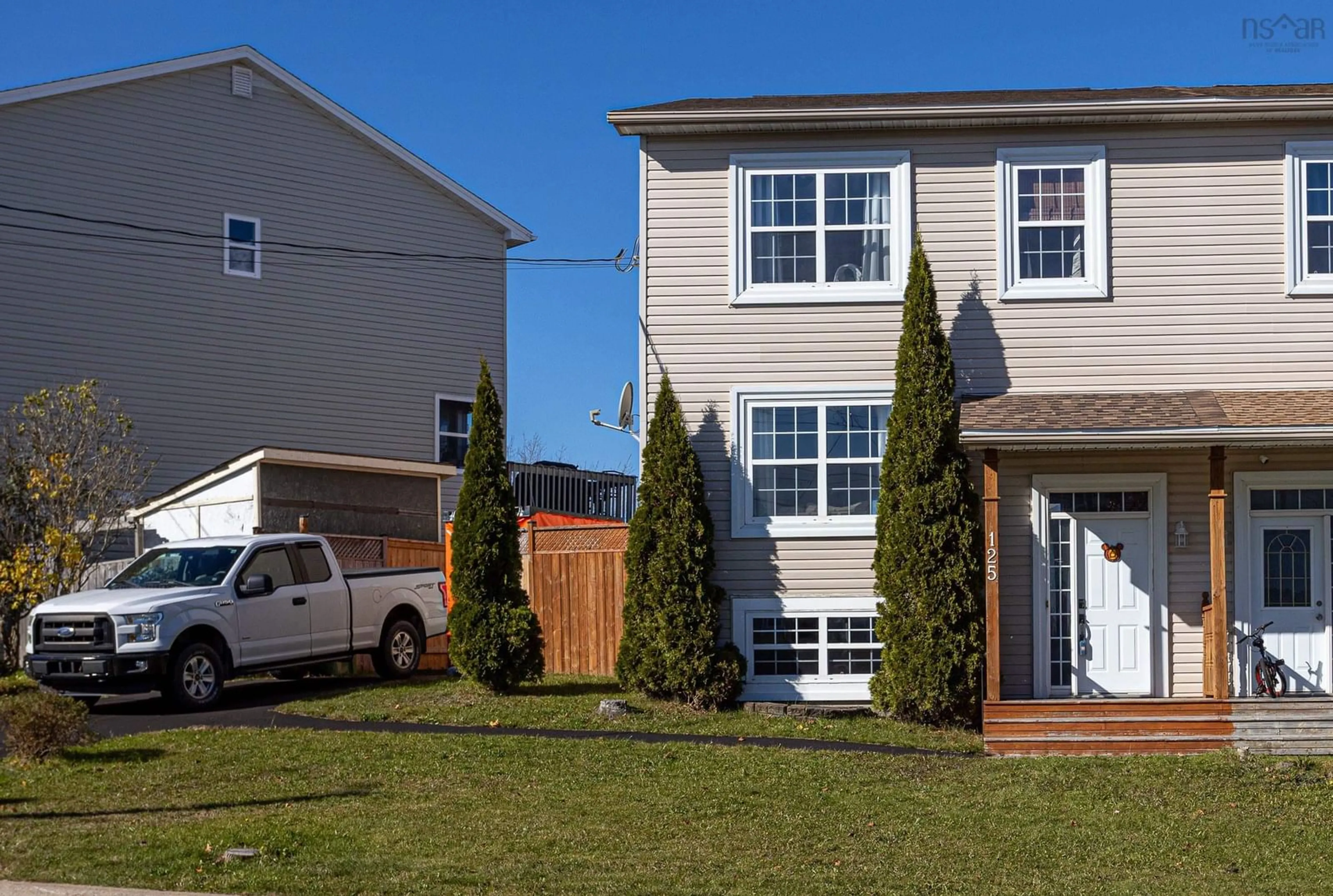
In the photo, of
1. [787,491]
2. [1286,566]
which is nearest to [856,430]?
[787,491]

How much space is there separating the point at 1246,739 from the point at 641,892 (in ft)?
28.5

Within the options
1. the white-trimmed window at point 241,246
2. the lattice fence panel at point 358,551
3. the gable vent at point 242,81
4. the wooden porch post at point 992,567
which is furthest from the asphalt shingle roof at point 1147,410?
the gable vent at point 242,81

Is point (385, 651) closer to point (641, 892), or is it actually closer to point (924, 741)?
point (924, 741)

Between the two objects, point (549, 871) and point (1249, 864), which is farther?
point (1249, 864)

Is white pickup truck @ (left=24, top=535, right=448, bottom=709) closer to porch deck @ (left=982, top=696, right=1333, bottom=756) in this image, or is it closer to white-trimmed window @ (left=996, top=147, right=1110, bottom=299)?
porch deck @ (left=982, top=696, right=1333, bottom=756)

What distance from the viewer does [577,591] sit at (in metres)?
20.0

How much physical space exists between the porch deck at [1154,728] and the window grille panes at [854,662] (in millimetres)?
2349

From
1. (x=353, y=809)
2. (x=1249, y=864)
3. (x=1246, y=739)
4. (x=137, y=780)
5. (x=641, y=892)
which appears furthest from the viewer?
(x=1246, y=739)

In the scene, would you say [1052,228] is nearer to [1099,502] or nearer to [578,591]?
[1099,502]

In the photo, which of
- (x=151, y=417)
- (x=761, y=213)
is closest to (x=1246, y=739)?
(x=761, y=213)

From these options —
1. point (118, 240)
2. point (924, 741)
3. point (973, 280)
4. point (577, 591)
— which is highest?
point (118, 240)

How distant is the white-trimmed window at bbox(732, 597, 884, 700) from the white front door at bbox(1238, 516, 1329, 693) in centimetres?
416

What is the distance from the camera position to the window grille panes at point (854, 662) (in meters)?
17.0

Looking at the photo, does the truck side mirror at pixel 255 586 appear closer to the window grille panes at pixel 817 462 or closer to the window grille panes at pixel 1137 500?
the window grille panes at pixel 817 462
